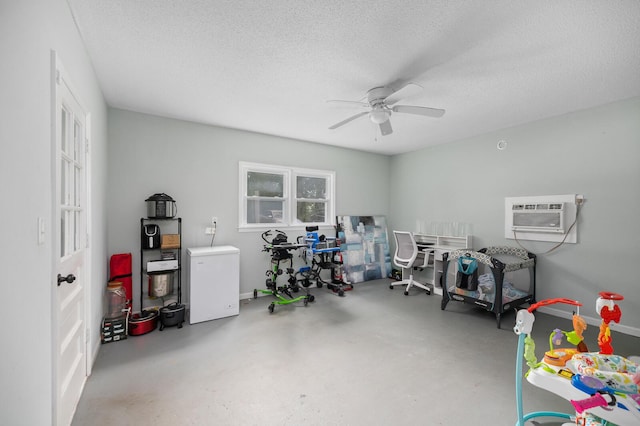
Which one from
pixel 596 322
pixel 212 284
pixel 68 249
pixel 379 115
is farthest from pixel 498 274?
pixel 68 249

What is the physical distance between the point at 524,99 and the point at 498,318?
2672mm

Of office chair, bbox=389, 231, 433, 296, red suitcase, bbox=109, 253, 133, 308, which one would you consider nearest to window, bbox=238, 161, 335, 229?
office chair, bbox=389, 231, 433, 296

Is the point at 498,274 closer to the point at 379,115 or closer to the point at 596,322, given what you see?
the point at 596,322

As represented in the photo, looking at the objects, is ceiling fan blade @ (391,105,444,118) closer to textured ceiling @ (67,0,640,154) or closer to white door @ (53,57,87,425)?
textured ceiling @ (67,0,640,154)

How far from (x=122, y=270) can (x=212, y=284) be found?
3.42 feet

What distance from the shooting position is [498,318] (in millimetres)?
3332

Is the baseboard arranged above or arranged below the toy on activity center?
below

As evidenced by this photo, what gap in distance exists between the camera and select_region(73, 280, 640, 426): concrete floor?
1886mm

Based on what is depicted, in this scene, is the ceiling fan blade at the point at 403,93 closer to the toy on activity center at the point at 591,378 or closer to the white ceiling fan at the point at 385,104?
the white ceiling fan at the point at 385,104

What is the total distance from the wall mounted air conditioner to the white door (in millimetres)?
5113

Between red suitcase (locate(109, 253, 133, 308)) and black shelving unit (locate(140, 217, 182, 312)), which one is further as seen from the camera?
black shelving unit (locate(140, 217, 182, 312))

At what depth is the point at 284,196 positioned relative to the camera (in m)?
4.83

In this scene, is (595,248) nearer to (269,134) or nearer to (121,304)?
(269,134)

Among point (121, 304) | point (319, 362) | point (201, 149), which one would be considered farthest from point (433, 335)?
point (201, 149)
